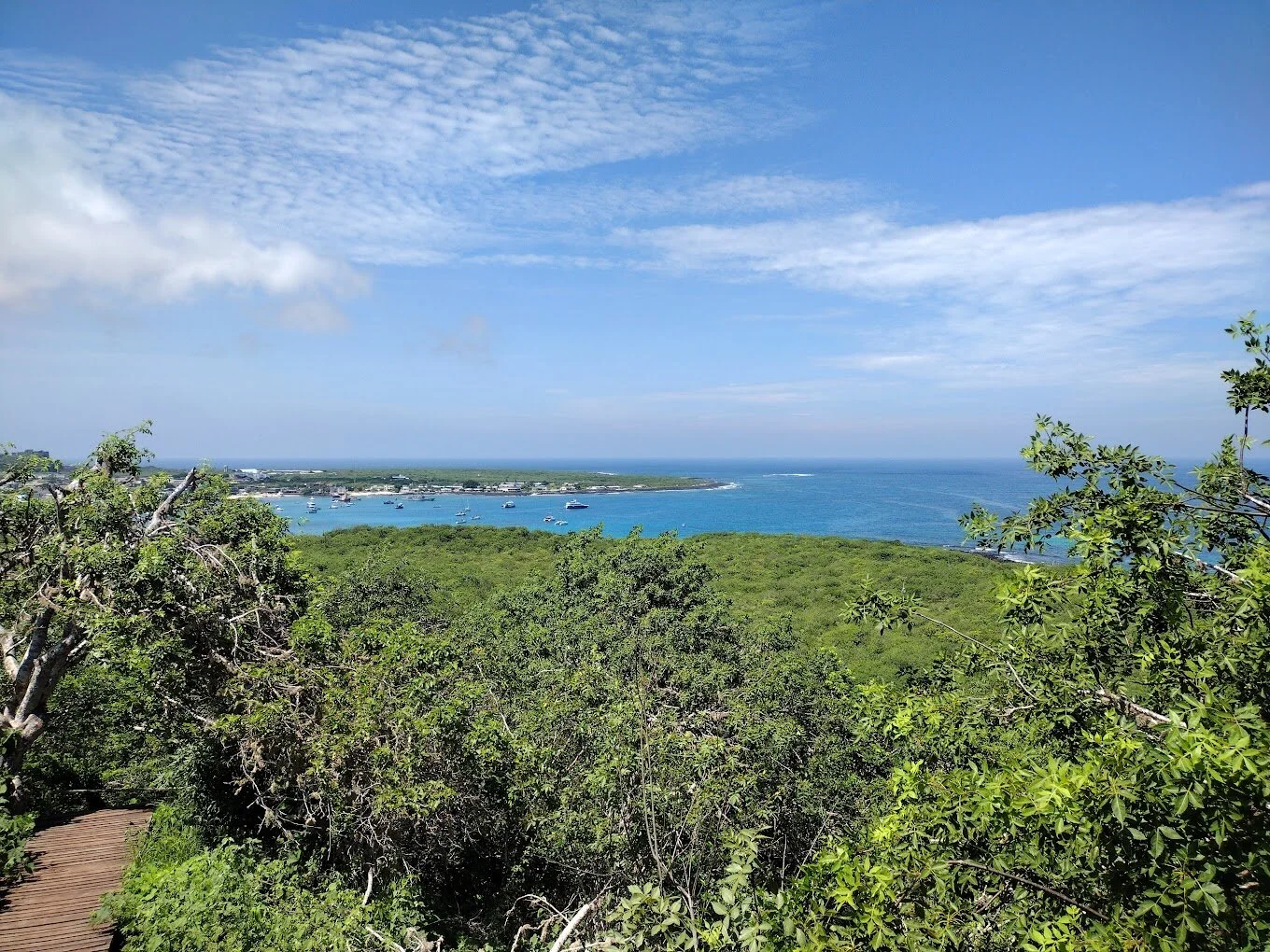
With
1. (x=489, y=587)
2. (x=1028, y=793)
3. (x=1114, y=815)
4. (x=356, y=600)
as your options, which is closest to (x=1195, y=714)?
(x=1114, y=815)

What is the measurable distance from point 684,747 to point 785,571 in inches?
961

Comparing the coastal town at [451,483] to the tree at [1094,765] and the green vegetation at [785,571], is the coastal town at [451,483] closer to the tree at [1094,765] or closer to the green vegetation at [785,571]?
the green vegetation at [785,571]

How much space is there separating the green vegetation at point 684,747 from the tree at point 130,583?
6 cm

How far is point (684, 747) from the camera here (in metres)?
8.02

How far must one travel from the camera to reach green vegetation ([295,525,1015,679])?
20859 millimetres

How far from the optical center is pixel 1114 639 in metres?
4.98

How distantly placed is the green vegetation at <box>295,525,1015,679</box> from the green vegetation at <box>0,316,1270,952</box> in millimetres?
6963

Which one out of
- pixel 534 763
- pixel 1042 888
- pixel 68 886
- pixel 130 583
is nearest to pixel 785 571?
pixel 534 763

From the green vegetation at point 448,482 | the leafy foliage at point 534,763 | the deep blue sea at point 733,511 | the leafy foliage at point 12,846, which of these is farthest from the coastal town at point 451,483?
the leafy foliage at point 534,763

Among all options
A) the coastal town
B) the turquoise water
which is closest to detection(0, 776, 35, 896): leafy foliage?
the turquoise water

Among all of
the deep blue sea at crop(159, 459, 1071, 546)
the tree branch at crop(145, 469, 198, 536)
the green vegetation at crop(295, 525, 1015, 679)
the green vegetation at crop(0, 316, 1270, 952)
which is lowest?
the deep blue sea at crop(159, 459, 1071, 546)

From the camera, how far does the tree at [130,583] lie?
28.0 feet

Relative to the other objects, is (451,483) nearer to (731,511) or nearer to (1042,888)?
(731,511)

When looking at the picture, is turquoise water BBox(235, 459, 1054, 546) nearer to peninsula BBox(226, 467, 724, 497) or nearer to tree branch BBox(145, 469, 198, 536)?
peninsula BBox(226, 467, 724, 497)
